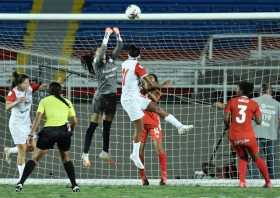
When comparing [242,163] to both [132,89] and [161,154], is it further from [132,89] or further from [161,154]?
[132,89]

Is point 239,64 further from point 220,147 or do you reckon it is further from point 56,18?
point 56,18

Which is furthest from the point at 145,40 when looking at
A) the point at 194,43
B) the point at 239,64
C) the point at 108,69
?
the point at 108,69

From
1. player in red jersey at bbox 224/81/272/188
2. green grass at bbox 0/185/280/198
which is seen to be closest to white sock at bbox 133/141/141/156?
green grass at bbox 0/185/280/198

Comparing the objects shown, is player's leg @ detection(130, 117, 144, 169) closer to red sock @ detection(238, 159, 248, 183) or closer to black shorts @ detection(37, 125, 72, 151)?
red sock @ detection(238, 159, 248, 183)

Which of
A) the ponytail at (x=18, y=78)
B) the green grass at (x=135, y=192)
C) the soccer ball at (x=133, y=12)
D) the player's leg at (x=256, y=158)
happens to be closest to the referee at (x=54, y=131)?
the green grass at (x=135, y=192)

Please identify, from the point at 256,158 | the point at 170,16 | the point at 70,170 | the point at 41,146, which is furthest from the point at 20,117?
the point at 256,158

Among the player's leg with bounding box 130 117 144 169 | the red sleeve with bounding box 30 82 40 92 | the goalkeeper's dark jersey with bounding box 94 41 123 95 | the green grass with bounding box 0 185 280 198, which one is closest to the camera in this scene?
the green grass with bounding box 0 185 280 198

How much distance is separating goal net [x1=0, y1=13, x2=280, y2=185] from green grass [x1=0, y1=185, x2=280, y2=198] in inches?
104

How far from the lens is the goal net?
1586cm

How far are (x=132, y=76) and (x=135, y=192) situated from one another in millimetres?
1946

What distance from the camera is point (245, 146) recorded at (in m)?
13.3

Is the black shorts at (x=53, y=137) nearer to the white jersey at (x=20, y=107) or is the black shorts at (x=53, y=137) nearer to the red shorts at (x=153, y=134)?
the red shorts at (x=153, y=134)

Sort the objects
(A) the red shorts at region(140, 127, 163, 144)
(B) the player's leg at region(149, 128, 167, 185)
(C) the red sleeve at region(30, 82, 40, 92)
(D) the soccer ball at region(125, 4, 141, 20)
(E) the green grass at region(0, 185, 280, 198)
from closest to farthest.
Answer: (E) the green grass at region(0, 185, 280, 198) → (D) the soccer ball at region(125, 4, 141, 20) → (B) the player's leg at region(149, 128, 167, 185) → (A) the red shorts at region(140, 127, 163, 144) → (C) the red sleeve at region(30, 82, 40, 92)

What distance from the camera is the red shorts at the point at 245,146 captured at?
43.5 feet
